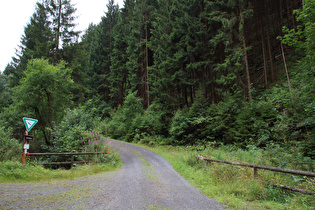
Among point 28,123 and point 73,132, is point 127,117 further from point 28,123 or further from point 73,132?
point 28,123

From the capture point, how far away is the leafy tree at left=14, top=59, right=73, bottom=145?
12852 mm

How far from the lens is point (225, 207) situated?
12.9 ft

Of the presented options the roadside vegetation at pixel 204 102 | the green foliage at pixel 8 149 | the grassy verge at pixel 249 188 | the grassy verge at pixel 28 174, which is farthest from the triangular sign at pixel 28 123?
the grassy verge at pixel 249 188

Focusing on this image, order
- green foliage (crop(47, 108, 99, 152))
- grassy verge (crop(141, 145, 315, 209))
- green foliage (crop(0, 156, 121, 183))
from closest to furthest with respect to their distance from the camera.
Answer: grassy verge (crop(141, 145, 315, 209)) < green foliage (crop(0, 156, 121, 183)) < green foliage (crop(47, 108, 99, 152))

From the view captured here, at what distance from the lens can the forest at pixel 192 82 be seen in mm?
9805

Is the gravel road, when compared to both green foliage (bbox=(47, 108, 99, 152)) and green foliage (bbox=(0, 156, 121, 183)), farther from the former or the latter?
green foliage (bbox=(47, 108, 99, 152))

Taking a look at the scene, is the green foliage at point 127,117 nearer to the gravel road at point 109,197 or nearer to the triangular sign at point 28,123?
the triangular sign at point 28,123

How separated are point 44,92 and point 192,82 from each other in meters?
13.2

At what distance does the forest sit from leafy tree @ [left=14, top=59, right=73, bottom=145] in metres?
0.08

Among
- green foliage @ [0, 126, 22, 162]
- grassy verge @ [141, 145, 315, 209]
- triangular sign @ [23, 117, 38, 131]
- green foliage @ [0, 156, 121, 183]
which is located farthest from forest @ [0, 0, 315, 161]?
triangular sign @ [23, 117, 38, 131]

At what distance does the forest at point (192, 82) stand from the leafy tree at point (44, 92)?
3.1 inches

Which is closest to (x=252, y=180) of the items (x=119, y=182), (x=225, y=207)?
(x=225, y=207)

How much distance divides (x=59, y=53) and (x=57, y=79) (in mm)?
8351

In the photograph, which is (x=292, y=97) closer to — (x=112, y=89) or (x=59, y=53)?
(x=59, y=53)
